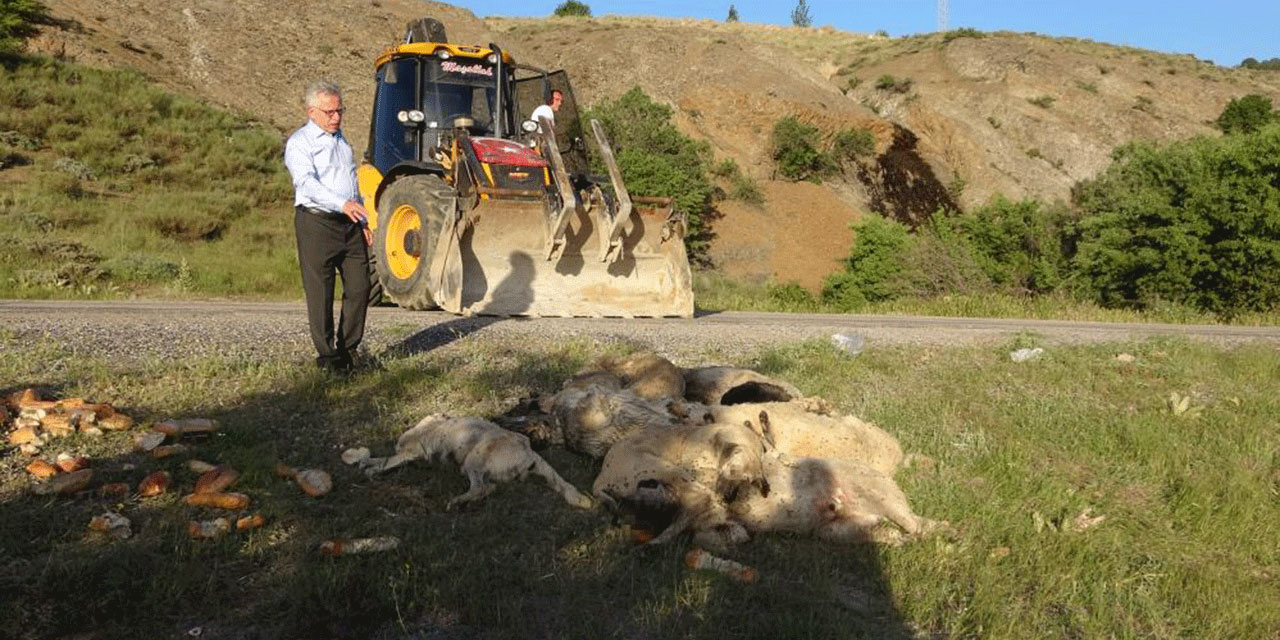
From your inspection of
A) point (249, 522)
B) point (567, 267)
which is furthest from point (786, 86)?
point (249, 522)

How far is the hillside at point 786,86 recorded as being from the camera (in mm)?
35344

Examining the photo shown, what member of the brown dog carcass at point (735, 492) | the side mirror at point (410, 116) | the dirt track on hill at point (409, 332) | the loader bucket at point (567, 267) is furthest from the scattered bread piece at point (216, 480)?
the side mirror at point (410, 116)

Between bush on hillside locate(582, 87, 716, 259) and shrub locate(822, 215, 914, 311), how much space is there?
6.30m

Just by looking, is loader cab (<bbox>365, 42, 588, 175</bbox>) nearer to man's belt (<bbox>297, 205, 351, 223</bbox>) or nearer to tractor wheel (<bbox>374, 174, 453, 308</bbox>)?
tractor wheel (<bbox>374, 174, 453, 308</bbox>)

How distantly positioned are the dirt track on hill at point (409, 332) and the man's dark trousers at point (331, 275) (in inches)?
21.0

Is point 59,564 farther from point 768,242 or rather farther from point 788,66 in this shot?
point 788,66

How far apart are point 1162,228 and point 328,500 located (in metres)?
18.4

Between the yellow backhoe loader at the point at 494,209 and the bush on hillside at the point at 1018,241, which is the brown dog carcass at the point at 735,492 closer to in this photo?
the yellow backhoe loader at the point at 494,209

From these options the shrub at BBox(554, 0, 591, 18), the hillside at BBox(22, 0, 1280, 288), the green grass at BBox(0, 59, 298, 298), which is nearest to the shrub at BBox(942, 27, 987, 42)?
the hillside at BBox(22, 0, 1280, 288)

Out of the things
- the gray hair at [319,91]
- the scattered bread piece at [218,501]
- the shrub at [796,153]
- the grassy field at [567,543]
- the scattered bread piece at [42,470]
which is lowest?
the grassy field at [567,543]

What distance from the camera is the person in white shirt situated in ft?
34.9

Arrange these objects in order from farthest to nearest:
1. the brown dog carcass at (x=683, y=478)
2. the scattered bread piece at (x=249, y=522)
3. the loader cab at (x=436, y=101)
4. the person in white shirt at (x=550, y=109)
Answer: the loader cab at (x=436, y=101) → the person in white shirt at (x=550, y=109) → the brown dog carcass at (x=683, y=478) → the scattered bread piece at (x=249, y=522)

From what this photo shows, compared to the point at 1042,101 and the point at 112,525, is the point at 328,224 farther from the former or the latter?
the point at 1042,101

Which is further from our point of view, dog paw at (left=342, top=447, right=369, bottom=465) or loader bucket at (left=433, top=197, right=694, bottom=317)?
loader bucket at (left=433, top=197, right=694, bottom=317)
